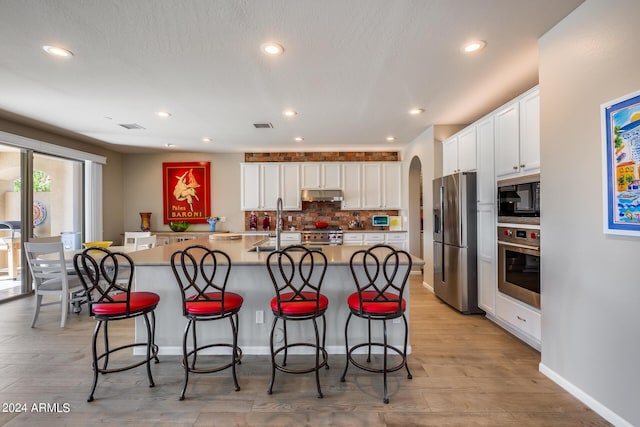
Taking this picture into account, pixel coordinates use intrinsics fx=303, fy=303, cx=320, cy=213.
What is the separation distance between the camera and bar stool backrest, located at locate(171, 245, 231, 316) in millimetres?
2117

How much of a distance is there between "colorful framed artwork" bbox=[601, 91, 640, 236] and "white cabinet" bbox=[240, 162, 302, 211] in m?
4.89

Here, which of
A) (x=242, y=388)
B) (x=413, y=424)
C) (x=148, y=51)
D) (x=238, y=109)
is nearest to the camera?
(x=413, y=424)

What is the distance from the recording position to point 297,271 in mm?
2572

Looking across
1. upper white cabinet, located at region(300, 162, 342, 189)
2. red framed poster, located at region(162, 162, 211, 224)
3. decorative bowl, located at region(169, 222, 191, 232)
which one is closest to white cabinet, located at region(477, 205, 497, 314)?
upper white cabinet, located at region(300, 162, 342, 189)

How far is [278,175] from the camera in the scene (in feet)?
20.3

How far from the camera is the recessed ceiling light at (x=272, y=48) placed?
2.31 metres

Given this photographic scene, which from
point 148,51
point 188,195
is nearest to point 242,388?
point 148,51

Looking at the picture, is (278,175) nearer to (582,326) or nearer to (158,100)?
(158,100)

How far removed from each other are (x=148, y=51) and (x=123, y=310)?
6.44ft

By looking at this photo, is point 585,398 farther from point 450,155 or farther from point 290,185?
point 290,185

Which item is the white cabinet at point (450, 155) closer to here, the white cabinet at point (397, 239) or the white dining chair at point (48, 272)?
the white cabinet at point (397, 239)

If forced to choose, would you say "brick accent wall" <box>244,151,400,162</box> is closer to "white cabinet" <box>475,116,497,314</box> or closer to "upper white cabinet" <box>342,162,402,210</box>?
"upper white cabinet" <box>342,162,402,210</box>

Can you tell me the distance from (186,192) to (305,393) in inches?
211

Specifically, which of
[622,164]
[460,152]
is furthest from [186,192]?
[622,164]
